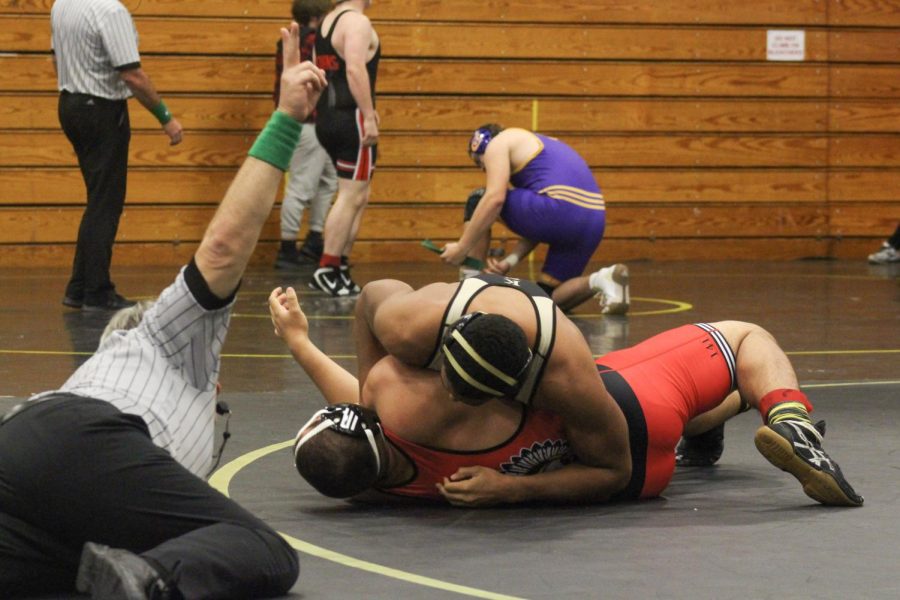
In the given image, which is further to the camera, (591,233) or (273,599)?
(591,233)

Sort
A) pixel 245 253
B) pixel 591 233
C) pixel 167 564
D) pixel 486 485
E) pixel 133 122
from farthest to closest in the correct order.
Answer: pixel 133 122 → pixel 591 233 → pixel 486 485 → pixel 245 253 → pixel 167 564

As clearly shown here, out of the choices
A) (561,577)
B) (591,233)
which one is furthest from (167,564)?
(591,233)

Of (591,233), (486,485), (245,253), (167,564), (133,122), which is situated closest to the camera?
(167,564)

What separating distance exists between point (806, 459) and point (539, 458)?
596 millimetres

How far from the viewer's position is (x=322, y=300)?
856 cm

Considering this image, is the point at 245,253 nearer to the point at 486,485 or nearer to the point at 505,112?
the point at 486,485

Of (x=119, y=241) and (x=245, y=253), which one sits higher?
(x=245, y=253)

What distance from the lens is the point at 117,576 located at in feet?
8.05

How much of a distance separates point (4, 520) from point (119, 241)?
8.96 m

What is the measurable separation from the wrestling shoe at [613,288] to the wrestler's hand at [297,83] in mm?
5068

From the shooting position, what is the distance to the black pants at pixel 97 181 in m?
7.91

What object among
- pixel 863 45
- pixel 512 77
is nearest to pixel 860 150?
pixel 863 45

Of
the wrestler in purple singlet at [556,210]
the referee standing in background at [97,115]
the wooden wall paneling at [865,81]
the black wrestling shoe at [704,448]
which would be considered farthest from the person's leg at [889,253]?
the black wrestling shoe at [704,448]

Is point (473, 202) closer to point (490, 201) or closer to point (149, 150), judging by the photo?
point (490, 201)
